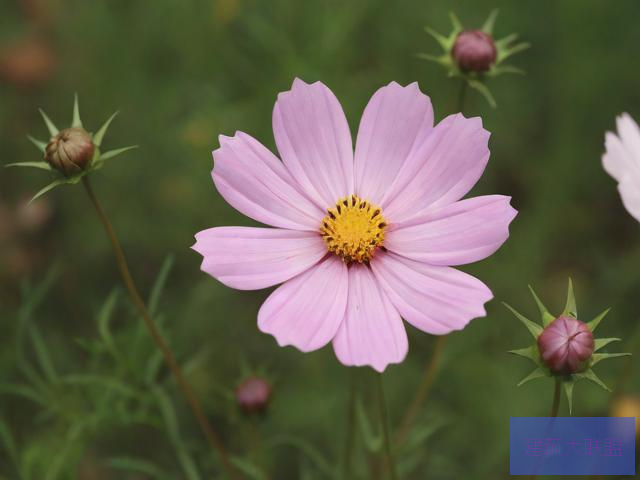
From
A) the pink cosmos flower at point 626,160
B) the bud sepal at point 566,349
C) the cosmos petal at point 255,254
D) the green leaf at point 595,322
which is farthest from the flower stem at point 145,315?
the pink cosmos flower at point 626,160

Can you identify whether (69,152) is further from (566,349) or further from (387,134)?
(566,349)

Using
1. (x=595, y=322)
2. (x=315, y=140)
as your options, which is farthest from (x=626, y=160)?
(x=315, y=140)

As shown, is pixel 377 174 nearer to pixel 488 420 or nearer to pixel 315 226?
pixel 315 226

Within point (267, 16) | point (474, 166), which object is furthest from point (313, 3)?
point (474, 166)

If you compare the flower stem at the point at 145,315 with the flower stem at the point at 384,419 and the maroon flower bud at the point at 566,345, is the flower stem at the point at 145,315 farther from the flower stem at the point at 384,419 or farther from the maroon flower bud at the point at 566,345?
the maroon flower bud at the point at 566,345

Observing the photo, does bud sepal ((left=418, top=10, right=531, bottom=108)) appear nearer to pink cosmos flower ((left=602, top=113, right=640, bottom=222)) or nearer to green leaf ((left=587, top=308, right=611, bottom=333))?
pink cosmos flower ((left=602, top=113, right=640, bottom=222))
